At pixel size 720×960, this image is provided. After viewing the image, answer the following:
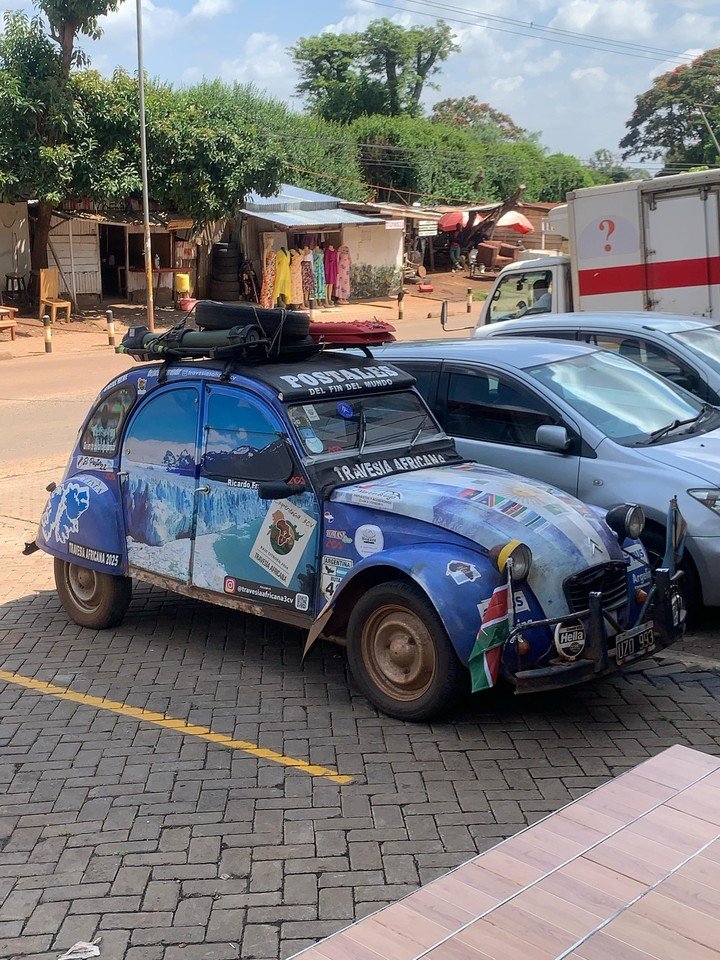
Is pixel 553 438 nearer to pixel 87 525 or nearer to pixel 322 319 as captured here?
pixel 87 525

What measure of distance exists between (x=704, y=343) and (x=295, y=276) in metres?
26.6

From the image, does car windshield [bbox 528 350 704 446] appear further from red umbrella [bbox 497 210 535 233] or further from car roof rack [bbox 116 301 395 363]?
red umbrella [bbox 497 210 535 233]

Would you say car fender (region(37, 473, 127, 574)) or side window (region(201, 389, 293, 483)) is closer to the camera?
side window (region(201, 389, 293, 483))

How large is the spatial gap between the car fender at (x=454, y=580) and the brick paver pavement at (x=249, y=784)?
0.62 m

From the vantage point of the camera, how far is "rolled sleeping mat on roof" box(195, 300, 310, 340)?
6117 millimetres

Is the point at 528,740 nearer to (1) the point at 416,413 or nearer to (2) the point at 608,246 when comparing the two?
(1) the point at 416,413

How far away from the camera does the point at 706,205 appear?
42.3ft

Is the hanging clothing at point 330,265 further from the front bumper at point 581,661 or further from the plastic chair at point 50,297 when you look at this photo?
the front bumper at point 581,661

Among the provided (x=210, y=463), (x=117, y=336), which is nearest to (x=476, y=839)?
(x=210, y=463)

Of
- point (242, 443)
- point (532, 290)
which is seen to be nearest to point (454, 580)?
point (242, 443)

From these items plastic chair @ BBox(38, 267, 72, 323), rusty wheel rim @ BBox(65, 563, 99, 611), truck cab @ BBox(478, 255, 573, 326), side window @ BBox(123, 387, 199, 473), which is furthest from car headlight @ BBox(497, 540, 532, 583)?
plastic chair @ BBox(38, 267, 72, 323)

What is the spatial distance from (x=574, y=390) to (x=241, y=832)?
156 inches

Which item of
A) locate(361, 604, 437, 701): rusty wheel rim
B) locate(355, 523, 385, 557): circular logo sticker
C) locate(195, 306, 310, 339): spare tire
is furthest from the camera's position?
locate(195, 306, 310, 339): spare tire

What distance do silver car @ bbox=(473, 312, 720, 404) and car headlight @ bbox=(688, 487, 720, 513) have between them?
7.66 feet
